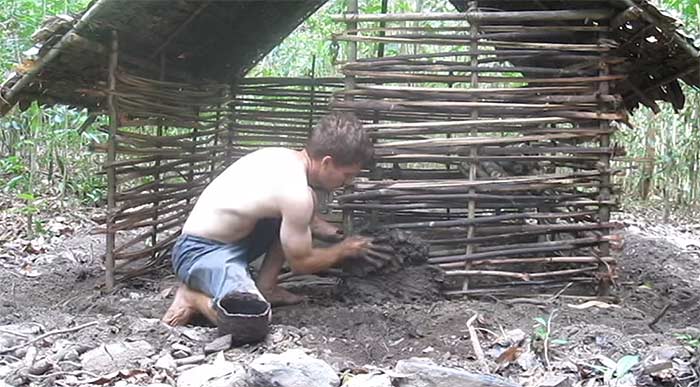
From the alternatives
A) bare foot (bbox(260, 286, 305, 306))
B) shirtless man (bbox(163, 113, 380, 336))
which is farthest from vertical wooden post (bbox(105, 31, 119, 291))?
bare foot (bbox(260, 286, 305, 306))

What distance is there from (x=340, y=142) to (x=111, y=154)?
5.86ft

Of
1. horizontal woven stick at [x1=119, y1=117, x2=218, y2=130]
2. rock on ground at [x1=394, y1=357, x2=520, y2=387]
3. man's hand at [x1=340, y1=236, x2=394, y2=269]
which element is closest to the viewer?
rock on ground at [x1=394, y1=357, x2=520, y2=387]

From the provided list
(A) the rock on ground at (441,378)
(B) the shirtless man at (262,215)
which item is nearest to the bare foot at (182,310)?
(B) the shirtless man at (262,215)

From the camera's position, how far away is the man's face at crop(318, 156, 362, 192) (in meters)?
3.72

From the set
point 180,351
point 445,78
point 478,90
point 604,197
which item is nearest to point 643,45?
point 604,197

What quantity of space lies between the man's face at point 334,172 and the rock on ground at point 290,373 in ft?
4.37

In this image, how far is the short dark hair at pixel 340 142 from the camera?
3.65m

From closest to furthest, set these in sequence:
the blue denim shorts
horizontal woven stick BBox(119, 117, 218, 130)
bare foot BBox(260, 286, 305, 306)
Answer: the blue denim shorts → bare foot BBox(260, 286, 305, 306) → horizontal woven stick BBox(119, 117, 218, 130)

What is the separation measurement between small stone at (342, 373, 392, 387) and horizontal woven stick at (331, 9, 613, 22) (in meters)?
2.20

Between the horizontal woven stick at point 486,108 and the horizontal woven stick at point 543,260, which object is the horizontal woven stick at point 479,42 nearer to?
the horizontal woven stick at point 486,108

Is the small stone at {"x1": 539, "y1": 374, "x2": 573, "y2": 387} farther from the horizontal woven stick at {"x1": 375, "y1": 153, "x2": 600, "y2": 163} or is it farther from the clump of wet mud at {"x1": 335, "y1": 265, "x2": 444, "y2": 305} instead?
the horizontal woven stick at {"x1": 375, "y1": 153, "x2": 600, "y2": 163}

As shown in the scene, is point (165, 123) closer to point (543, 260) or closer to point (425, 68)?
point (425, 68)

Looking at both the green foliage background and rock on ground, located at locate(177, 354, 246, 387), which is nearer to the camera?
rock on ground, located at locate(177, 354, 246, 387)

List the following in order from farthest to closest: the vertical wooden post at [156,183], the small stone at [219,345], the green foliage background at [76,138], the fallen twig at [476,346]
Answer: the green foliage background at [76,138]
the vertical wooden post at [156,183]
the small stone at [219,345]
the fallen twig at [476,346]
